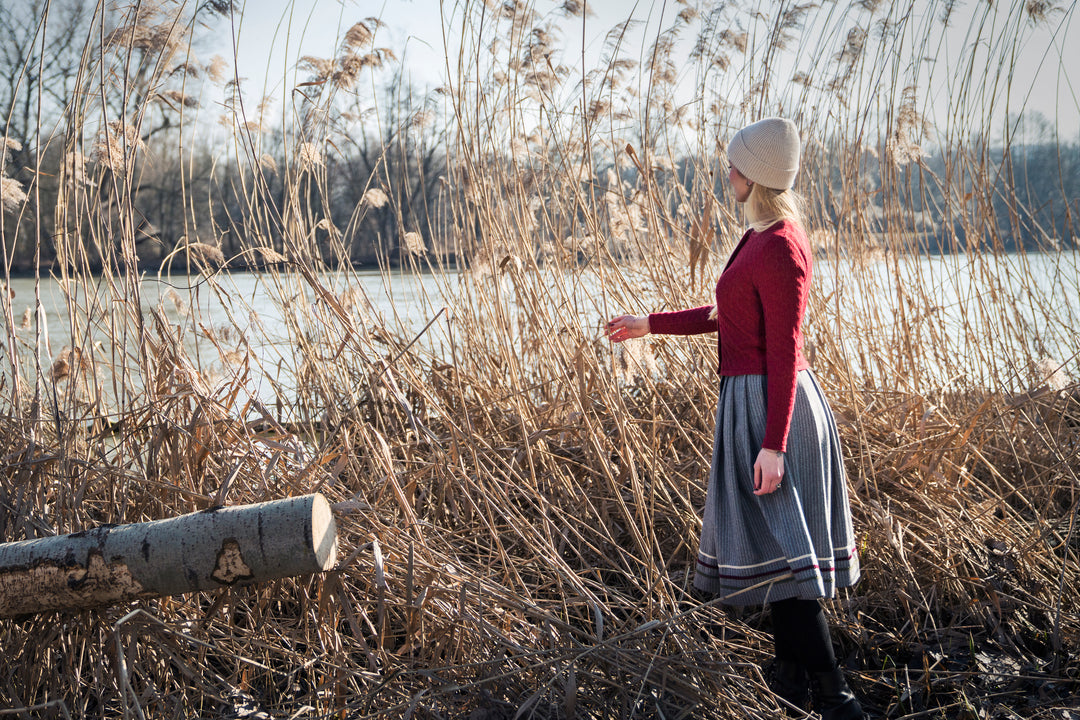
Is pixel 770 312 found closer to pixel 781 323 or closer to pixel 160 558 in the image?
pixel 781 323

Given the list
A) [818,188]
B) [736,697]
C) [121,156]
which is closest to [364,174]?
[121,156]

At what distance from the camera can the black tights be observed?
133cm

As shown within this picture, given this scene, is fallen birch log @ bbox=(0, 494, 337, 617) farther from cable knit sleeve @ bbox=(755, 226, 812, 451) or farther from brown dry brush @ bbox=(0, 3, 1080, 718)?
cable knit sleeve @ bbox=(755, 226, 812, 451)

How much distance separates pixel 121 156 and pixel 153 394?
1.79 feet

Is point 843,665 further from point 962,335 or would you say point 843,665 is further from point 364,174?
point 364,174

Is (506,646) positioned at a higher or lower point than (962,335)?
lower

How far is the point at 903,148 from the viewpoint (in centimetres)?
215

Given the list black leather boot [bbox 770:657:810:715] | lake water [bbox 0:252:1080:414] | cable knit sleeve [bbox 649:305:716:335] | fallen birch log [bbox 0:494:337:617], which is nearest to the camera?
fallen birch log [bbox 0:494:337:617]

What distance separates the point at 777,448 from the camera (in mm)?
1241

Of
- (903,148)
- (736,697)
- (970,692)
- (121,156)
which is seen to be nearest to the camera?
(736,697)

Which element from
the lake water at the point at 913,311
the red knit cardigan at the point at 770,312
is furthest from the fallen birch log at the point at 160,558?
the lake water at the point at 913,311

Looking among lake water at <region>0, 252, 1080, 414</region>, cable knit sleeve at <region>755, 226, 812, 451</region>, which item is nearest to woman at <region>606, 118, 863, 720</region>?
cable knit sleeve at <region>755, 226, 812, 451</region>

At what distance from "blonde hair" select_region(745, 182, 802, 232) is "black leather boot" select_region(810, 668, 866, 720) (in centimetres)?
78

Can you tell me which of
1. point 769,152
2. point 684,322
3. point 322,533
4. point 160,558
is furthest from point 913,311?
point 160,558
